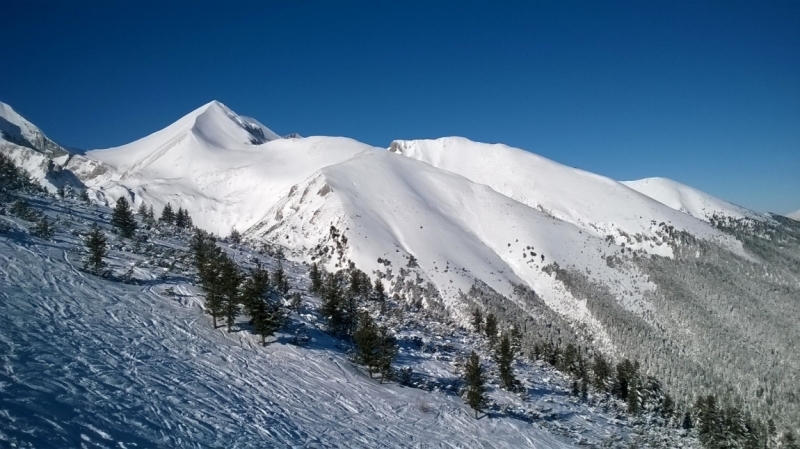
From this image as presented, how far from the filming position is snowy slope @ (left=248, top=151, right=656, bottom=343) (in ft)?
416

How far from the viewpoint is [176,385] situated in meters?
23.0

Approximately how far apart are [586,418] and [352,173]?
505 feet

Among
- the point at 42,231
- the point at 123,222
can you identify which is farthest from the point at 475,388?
the point at 123,222

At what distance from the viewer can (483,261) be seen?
139 metres

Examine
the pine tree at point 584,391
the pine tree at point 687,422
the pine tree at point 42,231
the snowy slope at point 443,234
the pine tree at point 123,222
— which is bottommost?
the pine tree at point 687,422

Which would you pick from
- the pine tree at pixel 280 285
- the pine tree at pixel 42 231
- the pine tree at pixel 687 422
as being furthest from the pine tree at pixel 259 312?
the pine tree at pixel 687 422

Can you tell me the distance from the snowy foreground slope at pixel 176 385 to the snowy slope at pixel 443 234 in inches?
2898

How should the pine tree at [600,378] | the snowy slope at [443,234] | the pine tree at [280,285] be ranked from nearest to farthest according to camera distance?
the pine tree at [280,285] → the pine tree at [600,378] → the snowy slope at [443,234]

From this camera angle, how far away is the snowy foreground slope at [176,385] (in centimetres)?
1744

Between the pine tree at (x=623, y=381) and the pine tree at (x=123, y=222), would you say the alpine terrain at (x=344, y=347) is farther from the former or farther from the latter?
the pine tree at (x=623, y=381)

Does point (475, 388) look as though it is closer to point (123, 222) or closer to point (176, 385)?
point (176, 385)

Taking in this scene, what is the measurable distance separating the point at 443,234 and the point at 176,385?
127 m

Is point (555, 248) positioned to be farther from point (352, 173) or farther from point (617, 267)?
point (352, 173)

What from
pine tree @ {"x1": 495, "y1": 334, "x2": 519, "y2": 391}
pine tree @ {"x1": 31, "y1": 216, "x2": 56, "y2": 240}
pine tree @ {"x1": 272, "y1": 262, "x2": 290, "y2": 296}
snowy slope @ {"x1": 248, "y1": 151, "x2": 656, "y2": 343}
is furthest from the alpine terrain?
snowy slope @ {"x1": 248, "y1": 151, "x2": 656, "y2": 343}
